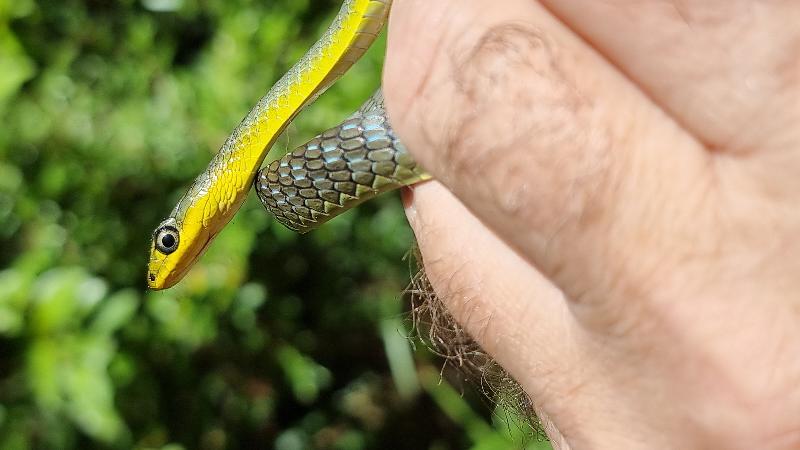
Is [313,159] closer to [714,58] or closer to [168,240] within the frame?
[168,240]

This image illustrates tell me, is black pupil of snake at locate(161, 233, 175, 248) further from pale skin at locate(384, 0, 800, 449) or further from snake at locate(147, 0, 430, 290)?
pale skin at locate(384, 0, 800, 449)

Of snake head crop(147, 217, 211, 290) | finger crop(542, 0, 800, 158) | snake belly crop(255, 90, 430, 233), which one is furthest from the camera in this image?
snake head crop(147, 217, 211, 290)

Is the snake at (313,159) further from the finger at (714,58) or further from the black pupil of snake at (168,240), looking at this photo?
the finger at (714,58)

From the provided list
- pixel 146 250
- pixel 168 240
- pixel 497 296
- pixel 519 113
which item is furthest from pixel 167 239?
pixel 519 113

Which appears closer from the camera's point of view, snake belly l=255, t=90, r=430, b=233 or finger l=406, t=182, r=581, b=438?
finger l=406, t=182, r=581, b=438

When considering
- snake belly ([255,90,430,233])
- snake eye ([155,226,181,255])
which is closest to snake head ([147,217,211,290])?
snake eye ([155,226,181,255])

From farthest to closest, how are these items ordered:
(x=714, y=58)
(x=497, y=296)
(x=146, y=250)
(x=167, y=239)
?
(x=146, y=250), (x=167, y=239), (x=497, y=296), (x=714, y=58)

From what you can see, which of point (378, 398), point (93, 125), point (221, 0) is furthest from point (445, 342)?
point (378, 398)

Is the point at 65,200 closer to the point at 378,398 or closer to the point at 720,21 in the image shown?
the point at 378,398
